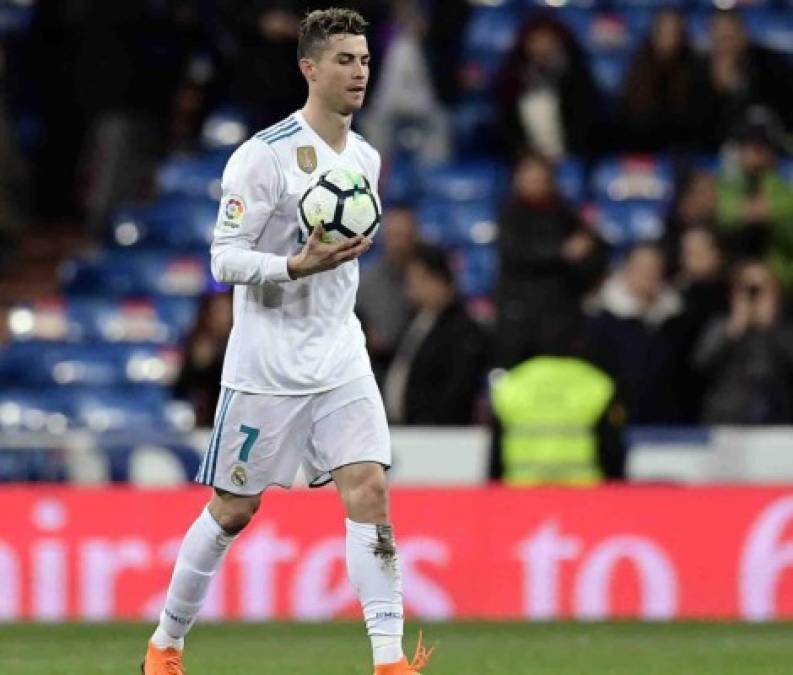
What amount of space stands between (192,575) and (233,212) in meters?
1.27

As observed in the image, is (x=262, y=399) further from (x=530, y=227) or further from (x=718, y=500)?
(x=530, y=227)

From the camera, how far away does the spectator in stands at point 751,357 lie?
43.8ft

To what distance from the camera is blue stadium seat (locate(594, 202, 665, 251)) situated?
52.7ft

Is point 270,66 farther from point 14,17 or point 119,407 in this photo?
point 14,17

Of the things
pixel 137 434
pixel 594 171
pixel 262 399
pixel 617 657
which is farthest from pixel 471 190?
pixel 262 399

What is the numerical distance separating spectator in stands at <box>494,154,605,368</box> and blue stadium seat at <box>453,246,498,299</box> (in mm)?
1034

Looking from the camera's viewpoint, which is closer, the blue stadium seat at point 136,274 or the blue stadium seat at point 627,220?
the blue stadium seat at point 627,220

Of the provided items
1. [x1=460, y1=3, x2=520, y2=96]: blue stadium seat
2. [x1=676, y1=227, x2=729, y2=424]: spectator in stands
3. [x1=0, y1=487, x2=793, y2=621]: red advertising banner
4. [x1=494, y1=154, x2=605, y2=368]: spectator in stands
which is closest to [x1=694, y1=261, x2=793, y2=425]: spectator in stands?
[x1=676, y1=227, x2=729, y2=424]: spectator in stands

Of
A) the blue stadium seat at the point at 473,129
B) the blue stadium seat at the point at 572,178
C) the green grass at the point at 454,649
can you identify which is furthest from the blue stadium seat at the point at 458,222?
the green grass at the point at 454,649

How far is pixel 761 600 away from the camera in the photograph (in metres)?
12.0

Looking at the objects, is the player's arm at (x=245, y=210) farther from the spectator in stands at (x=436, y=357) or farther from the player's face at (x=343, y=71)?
the spectator in stands at (x=436, y=357)

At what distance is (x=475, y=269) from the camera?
16.1 meters

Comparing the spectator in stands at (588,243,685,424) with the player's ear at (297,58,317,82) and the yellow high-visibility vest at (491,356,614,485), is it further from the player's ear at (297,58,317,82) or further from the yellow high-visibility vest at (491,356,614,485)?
the player's ear at (297,58,317,82)

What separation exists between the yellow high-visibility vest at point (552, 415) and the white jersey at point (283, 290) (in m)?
4.13
